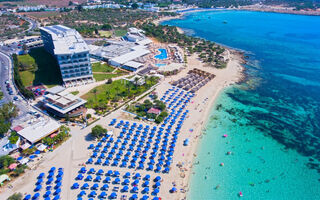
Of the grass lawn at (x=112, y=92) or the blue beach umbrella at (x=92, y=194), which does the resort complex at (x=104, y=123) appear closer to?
the blue beach umbrella at (x=92, y=194)

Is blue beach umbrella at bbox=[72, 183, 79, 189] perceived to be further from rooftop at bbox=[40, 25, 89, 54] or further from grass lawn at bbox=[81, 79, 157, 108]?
rooftop at bbox=[40, 25, 89, 54]

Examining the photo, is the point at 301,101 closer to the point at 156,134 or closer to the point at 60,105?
the point at 156,134

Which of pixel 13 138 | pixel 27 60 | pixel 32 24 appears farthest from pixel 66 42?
pixel 32 24

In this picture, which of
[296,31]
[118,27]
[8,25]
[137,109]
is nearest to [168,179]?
[137,109]

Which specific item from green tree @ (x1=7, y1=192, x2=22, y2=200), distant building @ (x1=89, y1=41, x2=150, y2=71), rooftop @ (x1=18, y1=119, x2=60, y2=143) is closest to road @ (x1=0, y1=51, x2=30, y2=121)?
rooftop @ (x1=18, y1=119, x2=60, y2=143)

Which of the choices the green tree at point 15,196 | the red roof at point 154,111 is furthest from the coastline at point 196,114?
the green tree at point 15,196
